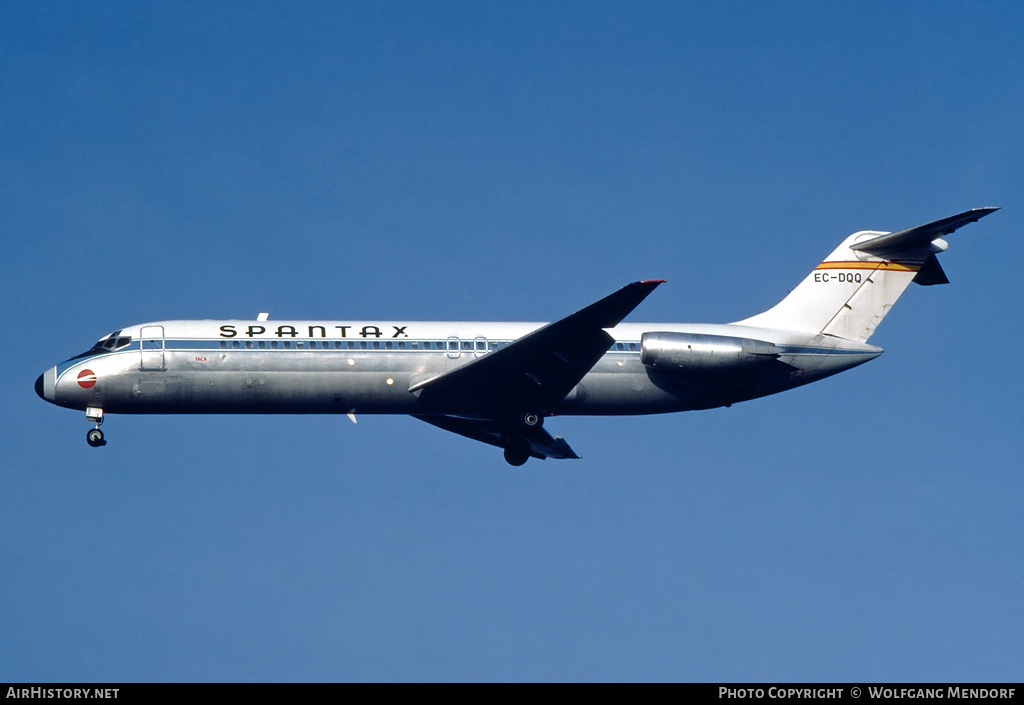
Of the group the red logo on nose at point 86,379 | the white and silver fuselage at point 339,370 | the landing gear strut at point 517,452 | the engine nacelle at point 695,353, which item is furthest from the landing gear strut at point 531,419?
the red logo on nose at point 86,379

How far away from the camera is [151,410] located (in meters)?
36.5

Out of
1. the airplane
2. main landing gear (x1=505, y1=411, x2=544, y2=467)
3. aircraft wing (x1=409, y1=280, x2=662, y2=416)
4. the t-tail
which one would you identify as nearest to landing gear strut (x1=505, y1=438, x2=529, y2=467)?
main landing gear (x1=505, y1=411, x2=544, y2=467)

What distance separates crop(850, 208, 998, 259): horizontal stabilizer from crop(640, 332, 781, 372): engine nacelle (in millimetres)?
6279

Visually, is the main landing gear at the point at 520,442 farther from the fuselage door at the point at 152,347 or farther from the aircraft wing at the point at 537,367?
the fuselage door at the point at 152,347

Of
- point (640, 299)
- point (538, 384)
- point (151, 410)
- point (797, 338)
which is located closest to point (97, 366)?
point (151, 410)

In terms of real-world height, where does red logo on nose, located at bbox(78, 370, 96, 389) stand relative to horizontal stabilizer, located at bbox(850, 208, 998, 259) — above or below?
below

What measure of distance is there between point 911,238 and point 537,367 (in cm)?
1308

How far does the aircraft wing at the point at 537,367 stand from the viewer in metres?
35.0

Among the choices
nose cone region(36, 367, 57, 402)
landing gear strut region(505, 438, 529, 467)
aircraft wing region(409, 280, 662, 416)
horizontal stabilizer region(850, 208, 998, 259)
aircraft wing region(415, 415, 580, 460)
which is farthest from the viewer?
aircraft wing region(415, 415, 580, 460)

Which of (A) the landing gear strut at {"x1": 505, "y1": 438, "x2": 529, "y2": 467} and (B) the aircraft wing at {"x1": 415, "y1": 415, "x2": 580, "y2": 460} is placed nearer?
(A) the landing gear strut at {"x1": 505, "y1": 438, "x2": 529, "y2": 467}

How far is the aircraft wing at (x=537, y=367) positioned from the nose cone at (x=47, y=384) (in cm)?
1035

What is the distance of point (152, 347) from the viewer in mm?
36375

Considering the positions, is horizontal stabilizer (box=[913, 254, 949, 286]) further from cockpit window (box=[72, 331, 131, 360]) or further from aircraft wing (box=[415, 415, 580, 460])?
cockpit window (box=[72, 331, 131, 360])

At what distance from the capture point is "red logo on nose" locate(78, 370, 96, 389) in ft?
119
